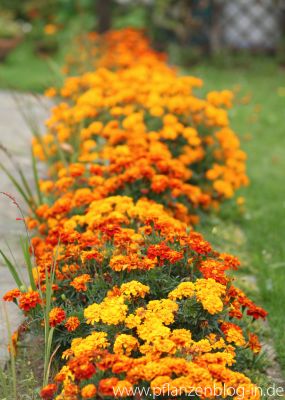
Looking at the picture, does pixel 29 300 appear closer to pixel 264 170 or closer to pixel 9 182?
pixel 9 182

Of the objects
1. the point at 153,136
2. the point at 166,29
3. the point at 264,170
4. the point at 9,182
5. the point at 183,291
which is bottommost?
the point at 183,291

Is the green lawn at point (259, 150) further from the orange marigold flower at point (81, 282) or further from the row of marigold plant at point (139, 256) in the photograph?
the orange marigold flower at point (81, 282)

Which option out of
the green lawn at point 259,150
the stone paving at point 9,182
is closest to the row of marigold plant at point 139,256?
the stone paving at point 9,182

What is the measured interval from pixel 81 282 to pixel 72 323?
0.23 meters

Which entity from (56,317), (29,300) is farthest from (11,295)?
(56,317)

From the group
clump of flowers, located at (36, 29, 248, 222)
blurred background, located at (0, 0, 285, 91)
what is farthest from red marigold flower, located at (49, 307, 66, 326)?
blurred background, located at (0, 0, 285, 91)

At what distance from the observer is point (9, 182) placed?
5051mm

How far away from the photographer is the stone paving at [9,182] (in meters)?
3.26

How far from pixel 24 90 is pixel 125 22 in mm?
3176

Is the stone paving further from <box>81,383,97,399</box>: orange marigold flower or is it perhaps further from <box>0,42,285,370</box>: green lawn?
<box>81,383,97,399</box>: orange marigold flower

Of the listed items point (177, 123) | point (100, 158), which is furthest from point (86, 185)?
point (177, 123)

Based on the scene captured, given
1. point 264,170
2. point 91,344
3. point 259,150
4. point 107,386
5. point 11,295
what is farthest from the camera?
point 259,150

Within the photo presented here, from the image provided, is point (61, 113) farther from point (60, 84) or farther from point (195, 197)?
point (60, 84)

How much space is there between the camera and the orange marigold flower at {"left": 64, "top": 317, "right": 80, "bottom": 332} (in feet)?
8.66
